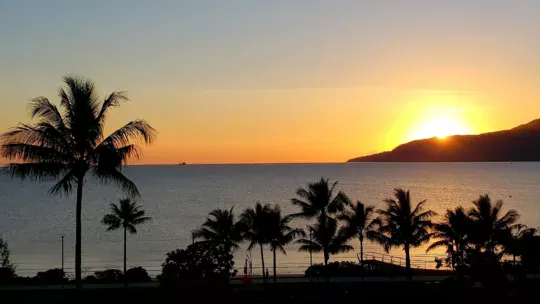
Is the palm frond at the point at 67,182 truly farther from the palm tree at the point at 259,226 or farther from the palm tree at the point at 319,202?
the palm tree at the point at 259,226

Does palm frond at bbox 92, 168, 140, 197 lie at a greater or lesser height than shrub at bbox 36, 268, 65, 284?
greater

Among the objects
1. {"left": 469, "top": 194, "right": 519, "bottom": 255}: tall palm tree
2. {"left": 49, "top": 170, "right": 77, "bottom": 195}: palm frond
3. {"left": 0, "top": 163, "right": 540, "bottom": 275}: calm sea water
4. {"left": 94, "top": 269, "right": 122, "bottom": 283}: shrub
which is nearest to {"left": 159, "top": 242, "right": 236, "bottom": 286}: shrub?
{"left": 49, "top": 170, "right": 77, "bottom": 195}: palm frond

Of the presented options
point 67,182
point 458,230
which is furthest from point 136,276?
point 458,230

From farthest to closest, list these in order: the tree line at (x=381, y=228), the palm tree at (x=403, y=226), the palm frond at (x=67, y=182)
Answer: the palm tree at (x=403, y=226)
the tree line at (x=381, y=228)
the palm frond at (x=67, y=182)

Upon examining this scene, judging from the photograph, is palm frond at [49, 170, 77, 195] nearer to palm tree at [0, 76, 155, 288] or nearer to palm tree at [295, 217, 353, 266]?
palm tree at [0, 76, 155, 288]

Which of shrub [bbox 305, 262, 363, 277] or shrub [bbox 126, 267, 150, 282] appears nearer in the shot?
shrub [bbox 126, 267, 150, 282]

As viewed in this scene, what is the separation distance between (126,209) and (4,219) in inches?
3552

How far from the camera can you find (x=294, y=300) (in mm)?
21766

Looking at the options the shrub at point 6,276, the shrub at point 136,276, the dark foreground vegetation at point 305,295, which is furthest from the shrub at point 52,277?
the dark foreground vegetation at point 305,295

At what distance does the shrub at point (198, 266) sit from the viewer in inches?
878

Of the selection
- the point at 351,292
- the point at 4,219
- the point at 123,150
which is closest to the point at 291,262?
the point at 351,292

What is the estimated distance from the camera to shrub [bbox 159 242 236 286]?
22297 mm

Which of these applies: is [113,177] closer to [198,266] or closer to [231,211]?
[198,266]

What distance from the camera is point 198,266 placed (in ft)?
74.3
